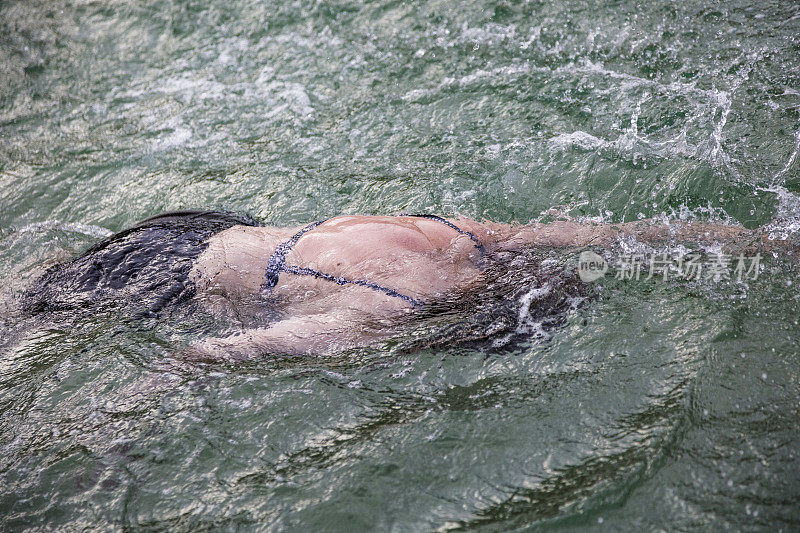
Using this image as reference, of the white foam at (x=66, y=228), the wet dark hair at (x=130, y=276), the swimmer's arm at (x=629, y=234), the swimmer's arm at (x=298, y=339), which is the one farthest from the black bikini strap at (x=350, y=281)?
the white foam at (x=66, y=228)

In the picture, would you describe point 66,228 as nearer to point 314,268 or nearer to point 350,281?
point 314,268

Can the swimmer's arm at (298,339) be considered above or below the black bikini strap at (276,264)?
below

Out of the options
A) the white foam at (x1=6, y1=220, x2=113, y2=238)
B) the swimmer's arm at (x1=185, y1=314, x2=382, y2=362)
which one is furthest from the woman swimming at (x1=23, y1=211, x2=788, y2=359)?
the white foam at (x1=6, y1=220, x2=113, y2=238)

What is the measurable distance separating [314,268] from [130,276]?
1.12 metres

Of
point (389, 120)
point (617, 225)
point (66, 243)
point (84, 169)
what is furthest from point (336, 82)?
point (617, 225)

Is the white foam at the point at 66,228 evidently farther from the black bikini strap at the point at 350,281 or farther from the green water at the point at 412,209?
the black bikini strap at the point at 350,281

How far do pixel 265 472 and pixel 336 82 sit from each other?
4.06m

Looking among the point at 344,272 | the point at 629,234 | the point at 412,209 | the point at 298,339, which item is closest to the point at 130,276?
the point at 298,339

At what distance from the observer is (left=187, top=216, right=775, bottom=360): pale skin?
3.25 metres

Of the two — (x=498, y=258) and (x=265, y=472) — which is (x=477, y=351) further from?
(x=265, y=472)

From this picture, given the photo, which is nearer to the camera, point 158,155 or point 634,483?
point 634,483

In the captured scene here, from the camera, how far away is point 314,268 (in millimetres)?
3330

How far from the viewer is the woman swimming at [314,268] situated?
3254 millimetres

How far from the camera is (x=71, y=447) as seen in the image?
3000 mm
